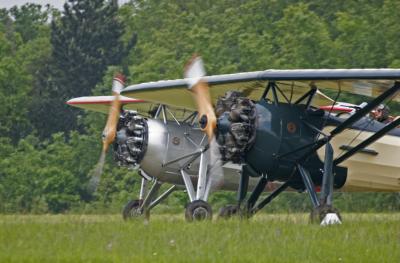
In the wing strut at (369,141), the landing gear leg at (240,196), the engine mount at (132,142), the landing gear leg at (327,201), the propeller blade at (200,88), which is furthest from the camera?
the engine mount at (132,142)

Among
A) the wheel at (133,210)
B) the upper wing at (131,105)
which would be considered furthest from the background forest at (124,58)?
the wheel at (133,210)

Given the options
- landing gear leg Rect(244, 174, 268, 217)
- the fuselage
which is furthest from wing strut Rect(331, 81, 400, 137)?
landing gear leg Rect(244, 174, 268, 217)

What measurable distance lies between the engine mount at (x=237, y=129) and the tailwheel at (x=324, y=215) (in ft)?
4.96

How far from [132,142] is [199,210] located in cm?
203

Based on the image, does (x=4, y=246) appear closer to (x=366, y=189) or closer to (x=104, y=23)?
(x=366, y=189)

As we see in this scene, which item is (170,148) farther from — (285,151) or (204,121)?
(285,151)

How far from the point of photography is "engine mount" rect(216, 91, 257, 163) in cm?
1989

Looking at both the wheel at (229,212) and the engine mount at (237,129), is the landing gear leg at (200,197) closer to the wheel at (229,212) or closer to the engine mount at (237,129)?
the wheel at (229,212)

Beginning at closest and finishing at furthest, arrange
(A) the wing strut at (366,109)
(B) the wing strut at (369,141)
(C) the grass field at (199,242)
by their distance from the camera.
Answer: (C) the grass field at (199,242)
(A) the wing strut at (366,109)
(B) the wing strut at (369,141)

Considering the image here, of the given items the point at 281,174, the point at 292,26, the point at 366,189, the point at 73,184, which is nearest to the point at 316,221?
the point at 281,174

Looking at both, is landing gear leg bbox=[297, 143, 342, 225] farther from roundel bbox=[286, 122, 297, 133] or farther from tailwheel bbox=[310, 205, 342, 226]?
roundel bbox=[286, 122, 297, 133]

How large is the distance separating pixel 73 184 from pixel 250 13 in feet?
87.5

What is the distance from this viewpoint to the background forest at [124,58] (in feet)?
168

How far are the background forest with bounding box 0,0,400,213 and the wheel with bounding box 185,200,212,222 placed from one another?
1974 centimetres
